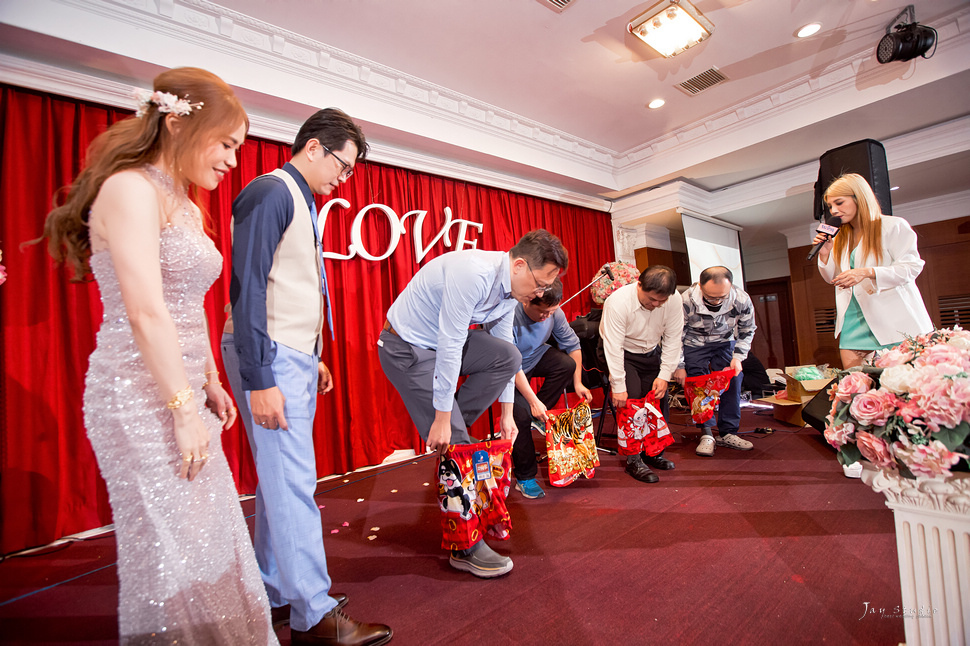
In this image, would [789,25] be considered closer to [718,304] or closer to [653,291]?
[718,304]

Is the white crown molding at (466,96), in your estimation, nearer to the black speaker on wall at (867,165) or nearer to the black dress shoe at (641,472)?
the black speaker on wall at (867,165)

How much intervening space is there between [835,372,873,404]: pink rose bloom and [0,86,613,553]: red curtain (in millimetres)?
2799

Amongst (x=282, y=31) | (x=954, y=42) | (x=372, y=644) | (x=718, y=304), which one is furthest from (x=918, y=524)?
(x=954, y=42)

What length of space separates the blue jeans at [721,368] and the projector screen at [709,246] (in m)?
2.56

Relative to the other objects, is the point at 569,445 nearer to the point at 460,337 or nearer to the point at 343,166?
the point at 460,337

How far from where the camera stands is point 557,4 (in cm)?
298

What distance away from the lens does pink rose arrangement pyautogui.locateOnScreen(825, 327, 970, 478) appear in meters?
0.92

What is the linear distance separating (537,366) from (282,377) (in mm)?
1939

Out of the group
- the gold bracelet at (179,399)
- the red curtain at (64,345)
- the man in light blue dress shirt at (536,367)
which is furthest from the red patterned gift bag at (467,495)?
the red curtain at (64,345)

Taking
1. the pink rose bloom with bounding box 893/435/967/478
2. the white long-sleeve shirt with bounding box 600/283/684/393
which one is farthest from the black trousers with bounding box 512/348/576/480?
the pink rose bloom with bounding box 893/435/967/478

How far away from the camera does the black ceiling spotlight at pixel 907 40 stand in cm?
329

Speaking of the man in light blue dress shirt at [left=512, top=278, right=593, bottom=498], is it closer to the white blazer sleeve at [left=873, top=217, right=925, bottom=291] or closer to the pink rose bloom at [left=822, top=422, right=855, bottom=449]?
the pink rose bloom at [left=822, top=422, right=855, bottom=449]

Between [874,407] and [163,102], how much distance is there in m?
1.65

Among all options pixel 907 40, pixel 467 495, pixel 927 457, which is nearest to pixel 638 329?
pixel 467 495
